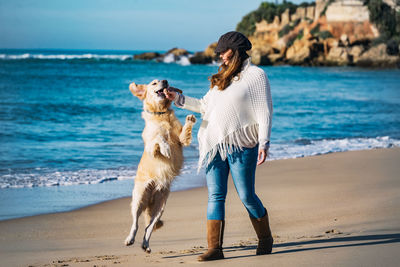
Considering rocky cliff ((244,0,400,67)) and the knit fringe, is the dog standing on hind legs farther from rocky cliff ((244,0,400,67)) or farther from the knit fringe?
rocky cliff ((244,0,400,67))

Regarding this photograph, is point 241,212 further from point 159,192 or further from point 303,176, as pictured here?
point 303,176

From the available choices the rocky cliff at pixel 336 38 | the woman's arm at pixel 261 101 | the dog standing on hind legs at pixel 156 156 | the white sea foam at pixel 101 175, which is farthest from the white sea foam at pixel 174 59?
the woman's arm at pixel 261 101

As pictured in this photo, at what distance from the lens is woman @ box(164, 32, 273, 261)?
3.65 meters

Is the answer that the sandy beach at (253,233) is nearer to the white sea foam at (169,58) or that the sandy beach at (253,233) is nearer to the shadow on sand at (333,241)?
the shadow on sand at (333,241)

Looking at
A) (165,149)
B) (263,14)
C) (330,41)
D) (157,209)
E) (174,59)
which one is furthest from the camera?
(263,14)

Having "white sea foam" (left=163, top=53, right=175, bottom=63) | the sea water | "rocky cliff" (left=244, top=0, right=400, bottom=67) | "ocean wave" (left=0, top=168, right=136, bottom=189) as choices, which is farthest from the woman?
"white sea foam" (left=163, top=53, right=175, bottom=63)

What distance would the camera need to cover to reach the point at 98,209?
6.50 m

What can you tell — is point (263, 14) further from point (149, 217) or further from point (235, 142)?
A: point (235, 142)

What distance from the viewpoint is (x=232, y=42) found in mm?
3656

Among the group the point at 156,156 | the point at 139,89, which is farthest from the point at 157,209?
the point at 139,89

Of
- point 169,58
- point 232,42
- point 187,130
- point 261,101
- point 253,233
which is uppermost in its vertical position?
point 232,42

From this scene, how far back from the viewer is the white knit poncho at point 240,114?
3641mm

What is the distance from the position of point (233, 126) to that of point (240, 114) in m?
0.11

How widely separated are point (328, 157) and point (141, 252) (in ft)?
21.7
